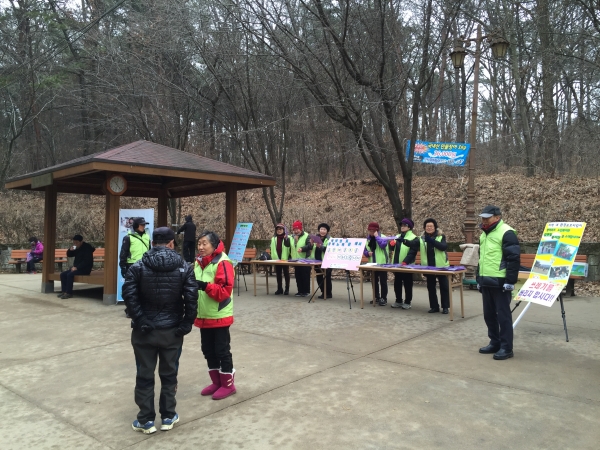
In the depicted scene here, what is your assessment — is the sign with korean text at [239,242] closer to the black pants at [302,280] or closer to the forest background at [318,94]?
the black pants at [302,280]

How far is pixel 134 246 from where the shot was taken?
793cm

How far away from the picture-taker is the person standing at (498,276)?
5.45m

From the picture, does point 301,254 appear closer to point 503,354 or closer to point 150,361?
point 503,354

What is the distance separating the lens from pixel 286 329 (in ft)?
23.2

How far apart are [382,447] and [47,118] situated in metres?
31.1

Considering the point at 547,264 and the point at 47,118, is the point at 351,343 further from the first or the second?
the point at 47,118

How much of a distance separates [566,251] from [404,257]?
122 inches

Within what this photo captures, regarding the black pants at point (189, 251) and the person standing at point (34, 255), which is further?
the person standing at point (34, 255)

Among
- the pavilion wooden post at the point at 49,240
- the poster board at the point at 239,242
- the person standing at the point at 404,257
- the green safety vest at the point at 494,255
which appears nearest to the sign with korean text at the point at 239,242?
the poster board at the point at 239,242

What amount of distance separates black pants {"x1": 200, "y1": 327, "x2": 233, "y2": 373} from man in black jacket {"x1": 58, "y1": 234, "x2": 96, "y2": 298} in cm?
754

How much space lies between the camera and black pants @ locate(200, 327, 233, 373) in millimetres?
4109

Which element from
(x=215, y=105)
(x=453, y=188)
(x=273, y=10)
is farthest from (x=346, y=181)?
(x=273, y=10)

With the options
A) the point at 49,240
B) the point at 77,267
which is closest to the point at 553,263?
the point at 77,267

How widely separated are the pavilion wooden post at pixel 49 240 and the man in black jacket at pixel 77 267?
2.94 feet
